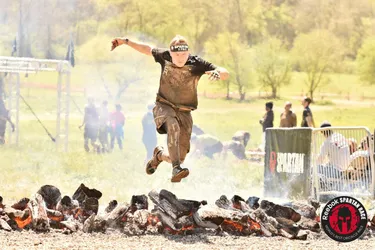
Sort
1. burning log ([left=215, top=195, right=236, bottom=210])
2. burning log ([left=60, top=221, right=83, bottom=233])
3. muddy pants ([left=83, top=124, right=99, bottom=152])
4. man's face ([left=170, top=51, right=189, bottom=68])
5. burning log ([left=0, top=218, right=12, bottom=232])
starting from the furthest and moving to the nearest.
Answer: muddy pants ([left=83, top=124, right=99, bottom=152]) < burning log ([left=215, top=195, right=236, bottom=210]) < man's face ([left=170, top=51, right=189, bottom=68]) < burning log ([left=60, top=221, right=83, bottom=233]) < burning log ([left=0, top=218, right=12, bottom=232])

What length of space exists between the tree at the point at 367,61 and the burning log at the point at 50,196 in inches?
853

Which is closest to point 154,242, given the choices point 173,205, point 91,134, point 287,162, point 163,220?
point 163,220

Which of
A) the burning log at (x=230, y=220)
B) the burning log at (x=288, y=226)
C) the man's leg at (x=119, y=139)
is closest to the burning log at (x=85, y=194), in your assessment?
the burning log at (x=230, y=220)

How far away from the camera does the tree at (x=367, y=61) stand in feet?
97.8

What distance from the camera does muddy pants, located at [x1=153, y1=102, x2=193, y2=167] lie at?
927 centimetres

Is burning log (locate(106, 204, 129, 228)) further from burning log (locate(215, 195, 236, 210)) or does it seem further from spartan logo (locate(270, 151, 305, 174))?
spartan logo (locate(270, 151, 305, 174))

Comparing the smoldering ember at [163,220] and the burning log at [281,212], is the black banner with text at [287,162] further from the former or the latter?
the smoldering ember at [163,220]

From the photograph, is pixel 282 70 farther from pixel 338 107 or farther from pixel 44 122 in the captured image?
pixel 44 122

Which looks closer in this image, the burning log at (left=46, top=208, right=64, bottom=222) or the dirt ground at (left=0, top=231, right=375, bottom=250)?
the dirt ground at (left=0, top=231, right=375, bottom=250)

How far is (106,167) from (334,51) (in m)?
14.7

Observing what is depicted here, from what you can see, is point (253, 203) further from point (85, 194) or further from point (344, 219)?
point (344, 219)

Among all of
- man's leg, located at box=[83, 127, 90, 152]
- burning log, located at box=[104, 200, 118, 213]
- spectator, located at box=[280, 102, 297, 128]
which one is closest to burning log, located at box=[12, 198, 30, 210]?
burning log, located at box=[104, 200, 118, 213]

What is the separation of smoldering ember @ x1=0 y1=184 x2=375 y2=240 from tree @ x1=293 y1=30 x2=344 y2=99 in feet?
68.7

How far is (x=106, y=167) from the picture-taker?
18375 millimetres
